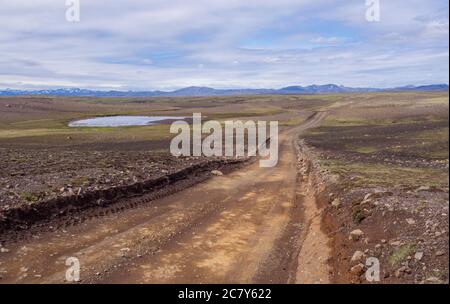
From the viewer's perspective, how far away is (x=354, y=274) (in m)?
13.4

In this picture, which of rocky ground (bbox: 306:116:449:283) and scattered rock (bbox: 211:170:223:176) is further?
scattered rock (bbox: 211:170:223:176)

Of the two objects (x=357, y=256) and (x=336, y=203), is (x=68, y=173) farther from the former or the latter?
(x=357, y=256)

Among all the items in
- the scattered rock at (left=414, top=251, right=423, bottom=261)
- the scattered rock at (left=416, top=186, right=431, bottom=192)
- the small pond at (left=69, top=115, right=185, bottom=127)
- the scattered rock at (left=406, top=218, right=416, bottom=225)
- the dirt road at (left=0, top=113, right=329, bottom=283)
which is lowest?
the dirt road at (left=0, top=113, right=329, bottom=283)

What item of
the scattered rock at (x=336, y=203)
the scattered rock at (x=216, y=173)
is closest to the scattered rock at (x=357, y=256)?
the scattered rock at (x=336, y=203)

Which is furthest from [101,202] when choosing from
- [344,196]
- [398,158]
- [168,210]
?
[398,158]

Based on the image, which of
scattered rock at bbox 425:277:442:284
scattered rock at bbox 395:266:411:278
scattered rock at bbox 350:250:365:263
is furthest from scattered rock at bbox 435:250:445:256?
scattered rock at bbox 350:250:365:263

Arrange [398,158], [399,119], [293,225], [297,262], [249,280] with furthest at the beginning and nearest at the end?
[399,119], [398,158], [293,225], [297,262], [249,280]

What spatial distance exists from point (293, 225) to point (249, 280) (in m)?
6.55

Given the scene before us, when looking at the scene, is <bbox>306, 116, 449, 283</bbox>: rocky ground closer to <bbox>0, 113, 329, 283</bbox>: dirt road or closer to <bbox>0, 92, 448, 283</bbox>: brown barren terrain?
<bbox>0, 92, 448, 283</bbox>: brown barren terrain

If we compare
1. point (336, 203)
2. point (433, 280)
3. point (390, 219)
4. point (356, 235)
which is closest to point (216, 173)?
point (336, 203)

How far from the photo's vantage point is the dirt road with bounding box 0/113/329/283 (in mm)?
14141
